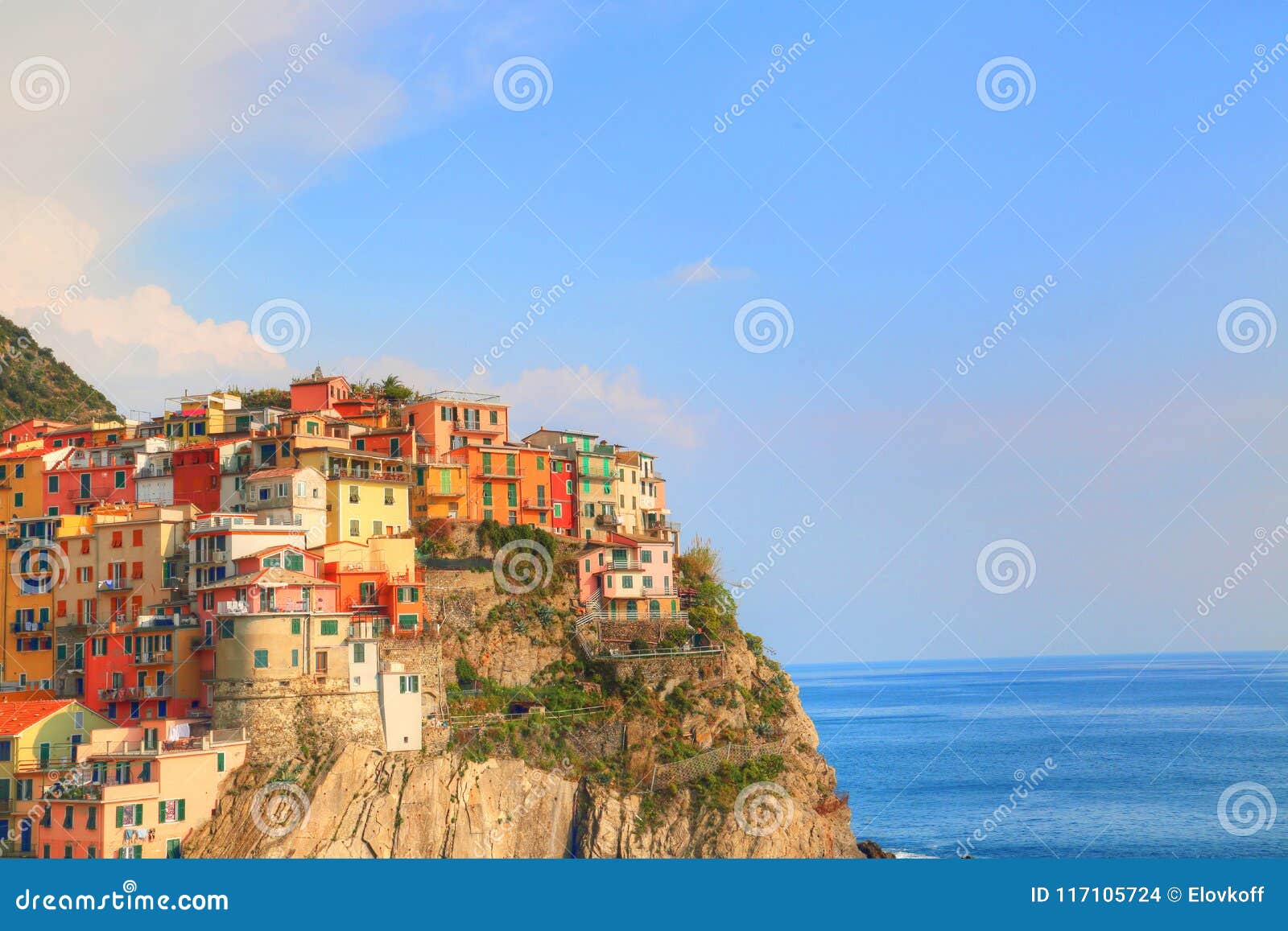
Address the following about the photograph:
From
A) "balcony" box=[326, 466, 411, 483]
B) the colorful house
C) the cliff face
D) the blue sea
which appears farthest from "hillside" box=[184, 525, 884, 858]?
the blue sea

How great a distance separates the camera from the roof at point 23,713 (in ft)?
187

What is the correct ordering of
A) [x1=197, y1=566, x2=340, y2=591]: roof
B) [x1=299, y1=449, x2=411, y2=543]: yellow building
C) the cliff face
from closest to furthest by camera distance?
the cliff face, [x1=197, y1=566, x2=340, y2=591]: roof, [x1=299, y1=449, x2=411, y2=543]: yellow building

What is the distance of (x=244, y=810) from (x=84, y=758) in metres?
6.99

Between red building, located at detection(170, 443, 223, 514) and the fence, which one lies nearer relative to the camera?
the fence

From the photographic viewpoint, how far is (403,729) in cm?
5881

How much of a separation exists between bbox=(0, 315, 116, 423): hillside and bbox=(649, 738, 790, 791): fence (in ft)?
185

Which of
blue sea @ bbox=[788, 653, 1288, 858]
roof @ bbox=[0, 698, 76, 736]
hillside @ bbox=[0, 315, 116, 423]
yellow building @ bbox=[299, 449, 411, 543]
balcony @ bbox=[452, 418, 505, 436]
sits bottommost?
blue sea @ bbox=[788, 653, 1288, 858]

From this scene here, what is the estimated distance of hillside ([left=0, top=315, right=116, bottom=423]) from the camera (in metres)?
105

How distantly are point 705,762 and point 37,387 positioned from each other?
70573 millimetres

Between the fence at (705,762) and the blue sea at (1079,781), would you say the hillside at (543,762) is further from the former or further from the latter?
the blue sea at (1079,781)

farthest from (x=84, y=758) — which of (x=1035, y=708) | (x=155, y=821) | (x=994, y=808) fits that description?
(x=1035, y=708)

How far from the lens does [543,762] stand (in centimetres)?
6131

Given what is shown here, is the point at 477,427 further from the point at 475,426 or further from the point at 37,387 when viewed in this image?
the point at 37,387

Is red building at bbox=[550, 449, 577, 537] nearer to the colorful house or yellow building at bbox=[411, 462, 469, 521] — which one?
yellow building at bbox=[411, 462, 469, 521]
